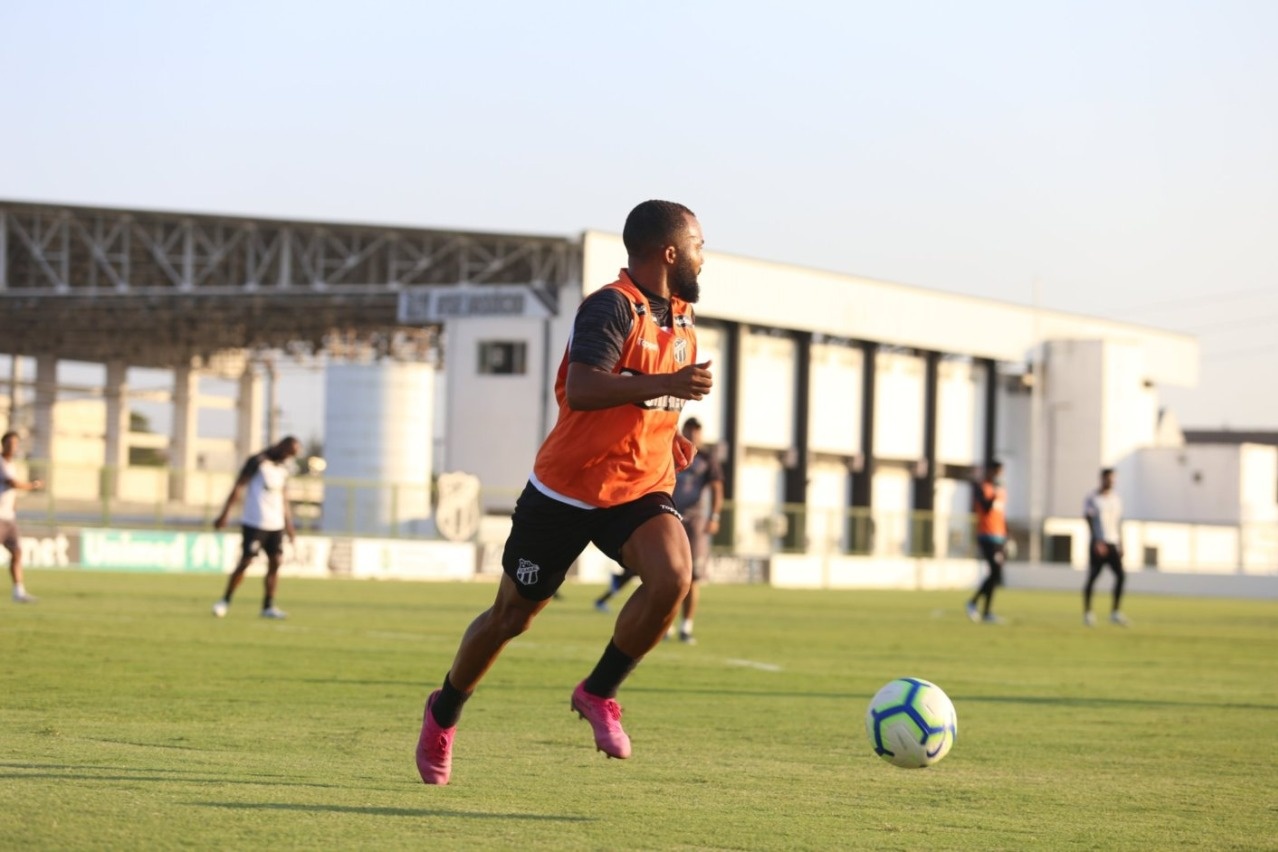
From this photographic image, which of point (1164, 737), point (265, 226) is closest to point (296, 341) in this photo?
point (265, 226)

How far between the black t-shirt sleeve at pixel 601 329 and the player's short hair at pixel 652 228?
274 millimetres

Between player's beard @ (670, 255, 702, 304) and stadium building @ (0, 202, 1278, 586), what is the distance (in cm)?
3217

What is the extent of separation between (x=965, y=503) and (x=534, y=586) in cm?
6171

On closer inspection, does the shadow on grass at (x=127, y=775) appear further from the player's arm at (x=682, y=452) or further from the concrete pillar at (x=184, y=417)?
the concrete pillar at (x=184, y=417)

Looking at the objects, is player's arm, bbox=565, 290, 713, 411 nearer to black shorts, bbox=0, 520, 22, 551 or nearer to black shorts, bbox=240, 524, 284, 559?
black shorts, bbox=240, 524, 284, 559

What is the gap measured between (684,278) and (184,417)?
6785 centimetres

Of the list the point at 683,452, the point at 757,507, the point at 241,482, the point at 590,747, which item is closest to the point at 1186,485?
the point at 757,507

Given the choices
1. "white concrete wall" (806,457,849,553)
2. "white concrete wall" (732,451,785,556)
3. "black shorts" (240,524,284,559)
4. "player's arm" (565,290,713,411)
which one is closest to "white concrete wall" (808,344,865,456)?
"white concrete wall" (806,457,849,553)

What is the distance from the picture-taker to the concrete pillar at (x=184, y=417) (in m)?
71.5

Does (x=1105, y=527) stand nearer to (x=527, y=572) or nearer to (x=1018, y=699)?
(x=1018, y=699)

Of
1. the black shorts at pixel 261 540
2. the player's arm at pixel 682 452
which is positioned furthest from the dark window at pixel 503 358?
the player's arm at pixel 682 452

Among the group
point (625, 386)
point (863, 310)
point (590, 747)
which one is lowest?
point (590, 747)

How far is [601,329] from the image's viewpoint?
629cm

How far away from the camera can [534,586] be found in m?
6.52
